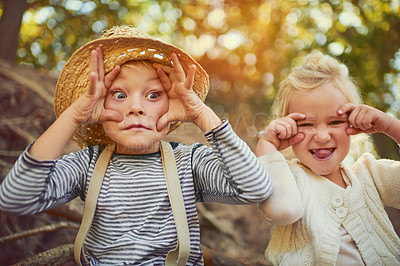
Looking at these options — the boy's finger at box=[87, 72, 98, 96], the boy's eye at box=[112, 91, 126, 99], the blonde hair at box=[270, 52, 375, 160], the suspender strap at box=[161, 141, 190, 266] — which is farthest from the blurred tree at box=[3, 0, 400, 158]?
the boy's finger at box=[87, 72, 98, 96]

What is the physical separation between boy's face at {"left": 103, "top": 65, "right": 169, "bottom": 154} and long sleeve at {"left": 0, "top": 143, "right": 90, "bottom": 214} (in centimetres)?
26

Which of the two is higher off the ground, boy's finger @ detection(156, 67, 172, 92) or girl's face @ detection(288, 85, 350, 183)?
boy's finger @ detection(156, 67, 172, 92)

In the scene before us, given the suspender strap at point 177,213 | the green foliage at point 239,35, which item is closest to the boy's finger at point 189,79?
the suspender strap at point 177,213

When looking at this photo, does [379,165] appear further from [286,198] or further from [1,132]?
[1,132]

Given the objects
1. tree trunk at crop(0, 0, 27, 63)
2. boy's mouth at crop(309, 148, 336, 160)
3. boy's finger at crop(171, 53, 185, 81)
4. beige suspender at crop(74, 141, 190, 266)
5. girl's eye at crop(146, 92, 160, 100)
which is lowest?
beige suspender at crop(74, 141, 190, 266)

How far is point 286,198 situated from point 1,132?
2.53 metres

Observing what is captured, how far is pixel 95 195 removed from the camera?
4.51ft

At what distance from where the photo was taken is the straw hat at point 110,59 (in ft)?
4.59

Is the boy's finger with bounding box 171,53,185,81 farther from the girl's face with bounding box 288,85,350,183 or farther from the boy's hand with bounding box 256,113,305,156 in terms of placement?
the girl's face with bounding box 288,85,350,183

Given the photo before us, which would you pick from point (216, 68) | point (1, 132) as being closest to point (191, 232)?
point (1, 132)

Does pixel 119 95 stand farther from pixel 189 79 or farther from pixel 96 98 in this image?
pixel 189 79

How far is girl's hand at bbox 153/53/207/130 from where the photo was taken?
4.53 feet

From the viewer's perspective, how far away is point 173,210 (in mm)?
1373

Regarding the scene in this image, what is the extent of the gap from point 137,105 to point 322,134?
31.8 inches
